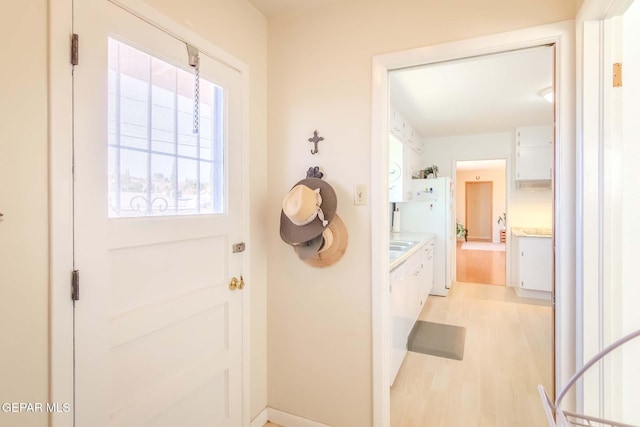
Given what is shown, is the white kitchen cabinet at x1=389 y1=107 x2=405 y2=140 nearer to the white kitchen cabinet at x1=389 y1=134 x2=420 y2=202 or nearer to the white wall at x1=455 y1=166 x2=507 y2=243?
the white kitchen cabinet at x1=389 y1=134 x2=420 y2=202

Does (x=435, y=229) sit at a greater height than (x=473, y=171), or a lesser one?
lesser

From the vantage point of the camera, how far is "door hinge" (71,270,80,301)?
100 cm

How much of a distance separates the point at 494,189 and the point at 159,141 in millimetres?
10610

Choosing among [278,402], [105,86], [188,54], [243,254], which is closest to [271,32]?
[188,54]

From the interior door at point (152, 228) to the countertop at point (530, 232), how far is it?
4273 millimetres

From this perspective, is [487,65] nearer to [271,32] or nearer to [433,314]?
[271,32]

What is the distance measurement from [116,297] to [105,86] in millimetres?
735

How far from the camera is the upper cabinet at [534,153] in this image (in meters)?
4.52

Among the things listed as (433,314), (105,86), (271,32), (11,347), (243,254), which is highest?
(271,32)

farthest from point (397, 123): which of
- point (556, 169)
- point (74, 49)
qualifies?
point (74, 49)

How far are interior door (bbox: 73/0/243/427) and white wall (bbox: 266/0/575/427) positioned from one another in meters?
0.30

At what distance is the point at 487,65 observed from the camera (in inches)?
99.6
